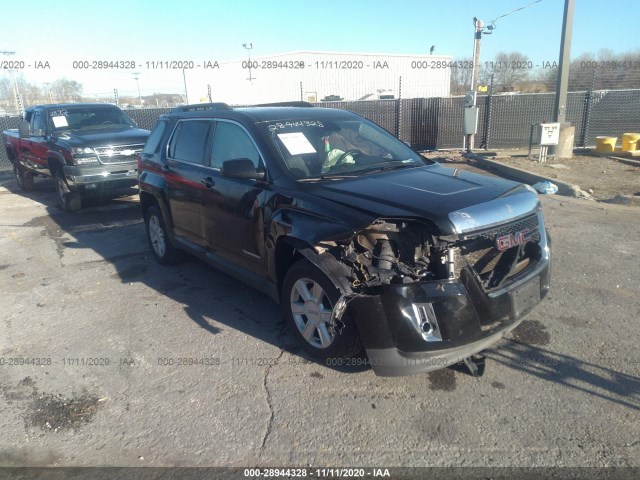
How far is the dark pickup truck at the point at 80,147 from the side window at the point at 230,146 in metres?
5.26

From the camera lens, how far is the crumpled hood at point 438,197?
3.20 meters

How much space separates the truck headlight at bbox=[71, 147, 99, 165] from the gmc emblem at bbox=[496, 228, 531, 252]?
26.6 feet

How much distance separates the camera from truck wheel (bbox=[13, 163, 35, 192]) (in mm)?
12478

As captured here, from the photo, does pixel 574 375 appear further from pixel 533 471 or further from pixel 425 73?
pixel 425 73

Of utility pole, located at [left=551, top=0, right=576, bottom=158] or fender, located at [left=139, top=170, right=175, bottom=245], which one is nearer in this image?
fender, located at [left=139, top=170, right=175, bottom=245]

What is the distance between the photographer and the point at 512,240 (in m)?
3.44

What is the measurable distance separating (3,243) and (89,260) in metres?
2.14

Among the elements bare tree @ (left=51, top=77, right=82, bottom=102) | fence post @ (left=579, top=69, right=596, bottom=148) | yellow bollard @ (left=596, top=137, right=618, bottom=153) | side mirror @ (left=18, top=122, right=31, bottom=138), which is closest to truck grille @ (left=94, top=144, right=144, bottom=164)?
side mirror @ (left=18, top=122, right=31, bottom=138)

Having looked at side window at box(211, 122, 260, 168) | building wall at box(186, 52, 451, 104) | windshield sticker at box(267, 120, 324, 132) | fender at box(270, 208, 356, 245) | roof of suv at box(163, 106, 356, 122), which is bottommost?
fender at box(270, 208, 356, 245)

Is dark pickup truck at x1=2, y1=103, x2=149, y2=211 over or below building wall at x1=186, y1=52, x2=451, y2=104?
below

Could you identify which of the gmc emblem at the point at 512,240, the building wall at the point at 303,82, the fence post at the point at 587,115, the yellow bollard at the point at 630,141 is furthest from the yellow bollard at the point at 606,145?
the building wall at the point at 303,82

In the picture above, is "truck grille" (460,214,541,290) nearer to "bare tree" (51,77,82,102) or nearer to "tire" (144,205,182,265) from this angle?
"tire" (144,205,182,265)

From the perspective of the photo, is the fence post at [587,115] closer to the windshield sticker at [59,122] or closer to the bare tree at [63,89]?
the windshield sticker at [59,122]

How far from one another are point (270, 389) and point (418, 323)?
3.90 ft
